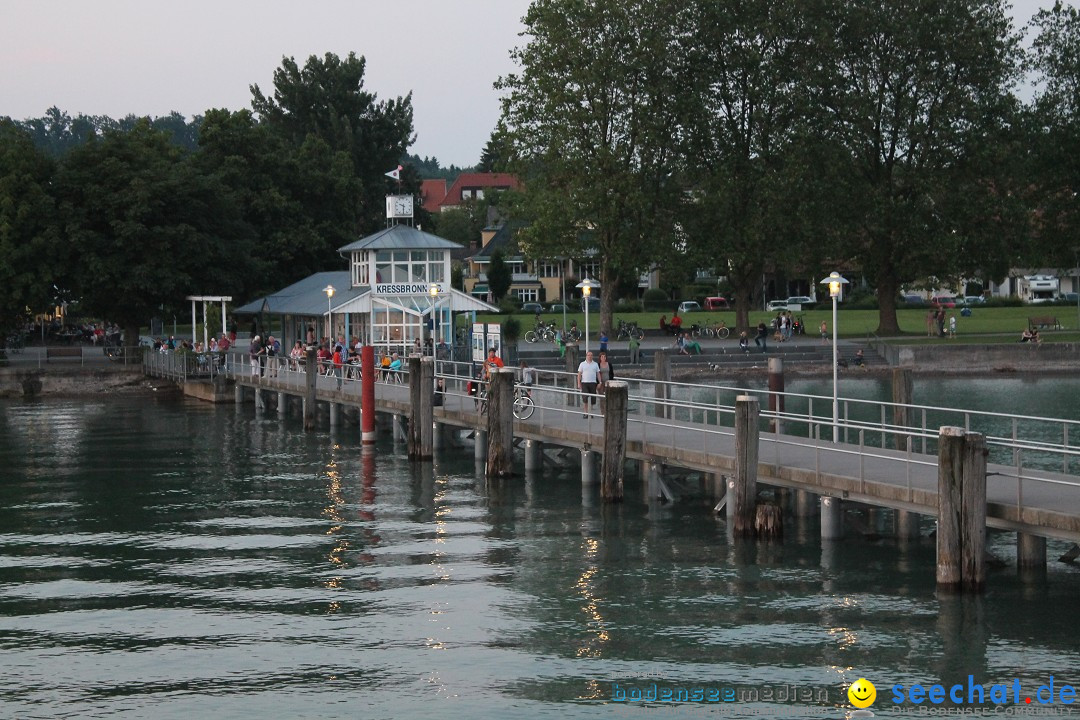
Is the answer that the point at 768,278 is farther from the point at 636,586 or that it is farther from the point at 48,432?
the point at 636,586

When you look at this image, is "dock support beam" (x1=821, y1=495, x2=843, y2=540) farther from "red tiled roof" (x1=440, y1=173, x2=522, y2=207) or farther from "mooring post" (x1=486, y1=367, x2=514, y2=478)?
"red tiled roof" (x1=440, y1=173, x2=522, y2=207)

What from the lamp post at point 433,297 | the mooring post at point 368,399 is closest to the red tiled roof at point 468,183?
the lamp post at point 433,297

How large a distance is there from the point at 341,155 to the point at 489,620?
7498cm

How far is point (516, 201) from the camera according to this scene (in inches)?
3113

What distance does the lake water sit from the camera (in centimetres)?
1820

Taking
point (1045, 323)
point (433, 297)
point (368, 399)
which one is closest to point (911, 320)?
point (1045, 323)

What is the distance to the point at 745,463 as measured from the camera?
25266 millimetres

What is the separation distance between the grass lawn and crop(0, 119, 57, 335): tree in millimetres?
30033

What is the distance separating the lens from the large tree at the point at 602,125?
7150 centimetres

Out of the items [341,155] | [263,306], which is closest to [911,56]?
[263,306]

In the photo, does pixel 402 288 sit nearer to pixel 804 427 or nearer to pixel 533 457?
pixel 804 427

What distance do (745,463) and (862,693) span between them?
7952 millimetres

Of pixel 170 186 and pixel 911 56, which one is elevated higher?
pixel 911 56

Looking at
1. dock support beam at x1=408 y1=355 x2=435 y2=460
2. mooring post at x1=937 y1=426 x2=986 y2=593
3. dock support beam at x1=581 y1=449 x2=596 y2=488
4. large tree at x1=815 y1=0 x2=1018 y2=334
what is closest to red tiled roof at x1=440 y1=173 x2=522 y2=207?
large tree at x1=815 y1=0 x2=1018 y2=334
